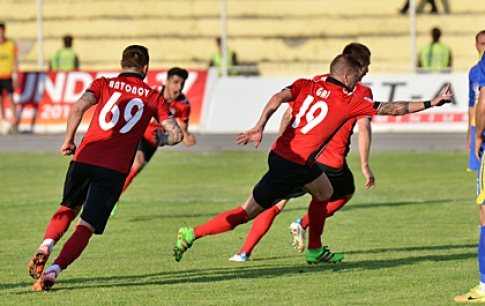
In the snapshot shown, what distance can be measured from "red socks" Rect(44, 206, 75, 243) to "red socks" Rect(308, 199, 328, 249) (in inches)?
86.7

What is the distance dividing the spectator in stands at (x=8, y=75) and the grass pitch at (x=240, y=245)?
732cm

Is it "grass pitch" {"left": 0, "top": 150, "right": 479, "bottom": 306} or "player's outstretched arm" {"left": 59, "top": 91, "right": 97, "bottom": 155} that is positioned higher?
"player's outstretched arm" {"left": 59, "top": 91, "right": 97, "bottom": 155}

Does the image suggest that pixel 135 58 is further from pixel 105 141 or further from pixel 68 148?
pixel 68 148

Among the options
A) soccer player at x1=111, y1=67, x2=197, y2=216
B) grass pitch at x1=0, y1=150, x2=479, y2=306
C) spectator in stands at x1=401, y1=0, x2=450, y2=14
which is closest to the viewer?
grass pitch at x1=0, y1=150, x2=479, y2=306

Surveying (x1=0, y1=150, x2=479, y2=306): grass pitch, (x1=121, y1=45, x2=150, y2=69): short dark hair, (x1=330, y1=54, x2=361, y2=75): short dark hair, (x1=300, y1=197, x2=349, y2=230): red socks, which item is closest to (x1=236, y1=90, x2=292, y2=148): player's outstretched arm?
(x1=330, y1=54, x2=361, y2=75): short dark hair

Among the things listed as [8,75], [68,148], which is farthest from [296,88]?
[8,75]

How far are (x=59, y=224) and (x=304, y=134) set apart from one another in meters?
2.14

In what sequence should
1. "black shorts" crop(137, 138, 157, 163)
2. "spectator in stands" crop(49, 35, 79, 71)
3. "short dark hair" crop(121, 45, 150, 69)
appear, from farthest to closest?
"spectator in stands" crop(49, 35, 79, 71) → "black shorts" crop(137, 138, 157, 163) → "short dark hair" crop(121, 45, 150, 69)

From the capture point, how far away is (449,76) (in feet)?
75.4

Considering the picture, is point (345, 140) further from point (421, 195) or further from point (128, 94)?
point (421, 195)

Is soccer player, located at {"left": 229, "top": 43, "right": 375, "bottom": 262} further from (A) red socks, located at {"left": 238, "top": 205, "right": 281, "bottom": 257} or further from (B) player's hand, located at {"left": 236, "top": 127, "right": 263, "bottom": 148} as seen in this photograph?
(B) player's hand, located at {"left": 236, "top": 127, "right": 263, "bottom": 148}

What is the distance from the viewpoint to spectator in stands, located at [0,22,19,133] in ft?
79.2

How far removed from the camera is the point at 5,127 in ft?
80.1

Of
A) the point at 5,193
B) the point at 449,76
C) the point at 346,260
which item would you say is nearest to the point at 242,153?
the point at 449,76
